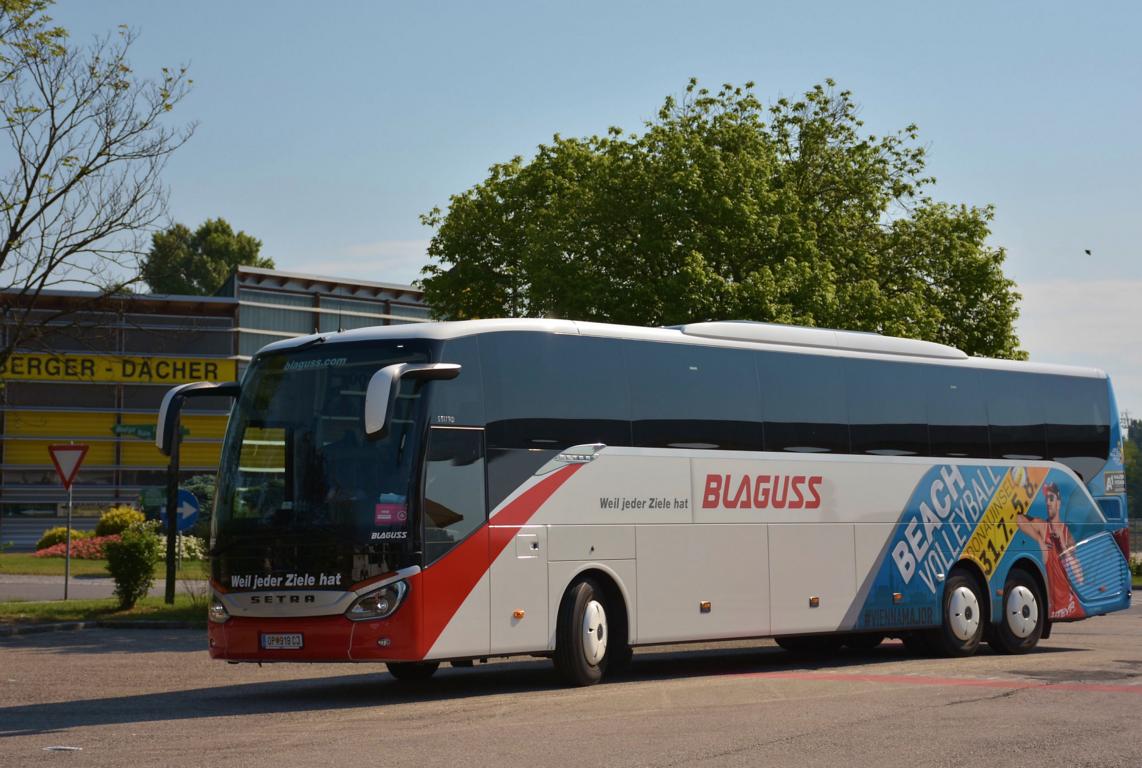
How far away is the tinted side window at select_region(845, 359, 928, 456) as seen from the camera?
19.3 metres

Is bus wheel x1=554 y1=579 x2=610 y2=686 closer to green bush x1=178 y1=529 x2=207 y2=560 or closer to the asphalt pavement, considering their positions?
the asphalt pavement

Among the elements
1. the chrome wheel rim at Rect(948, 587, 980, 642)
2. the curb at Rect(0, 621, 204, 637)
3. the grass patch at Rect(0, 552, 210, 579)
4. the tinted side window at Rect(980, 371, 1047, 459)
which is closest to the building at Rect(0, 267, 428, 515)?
the grass patch at Rect(0, 552, 210, 579)

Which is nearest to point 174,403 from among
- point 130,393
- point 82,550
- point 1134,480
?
point 82,550

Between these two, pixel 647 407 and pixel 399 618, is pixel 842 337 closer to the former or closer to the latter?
pixel 647 407

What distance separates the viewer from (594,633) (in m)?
15.9

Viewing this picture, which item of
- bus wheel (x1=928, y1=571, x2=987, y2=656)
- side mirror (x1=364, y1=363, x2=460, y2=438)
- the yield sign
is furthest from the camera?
the yield sign

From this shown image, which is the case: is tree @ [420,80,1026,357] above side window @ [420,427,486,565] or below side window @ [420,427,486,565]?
above

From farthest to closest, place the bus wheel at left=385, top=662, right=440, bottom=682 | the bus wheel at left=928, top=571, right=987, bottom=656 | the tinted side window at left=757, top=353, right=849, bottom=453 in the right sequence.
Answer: the bus wheel at left=928, top=571, right=987, bottom=656 → the tinted side window at left=757, top=353, right=849, bottom=453 → the bus wheel at left=385, top=662, right=440, bottom=682

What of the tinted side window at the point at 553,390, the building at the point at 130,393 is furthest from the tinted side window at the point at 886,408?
the building at the point at 130,393

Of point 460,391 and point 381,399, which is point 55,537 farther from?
point 381,399

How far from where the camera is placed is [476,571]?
48.4 ft

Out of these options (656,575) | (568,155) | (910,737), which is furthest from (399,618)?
(568,155)

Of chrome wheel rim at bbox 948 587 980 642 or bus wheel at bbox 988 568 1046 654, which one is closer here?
chrome wheel rim at bbox 948 587 980 642

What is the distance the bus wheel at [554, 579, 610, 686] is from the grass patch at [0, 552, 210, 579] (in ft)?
80.8
